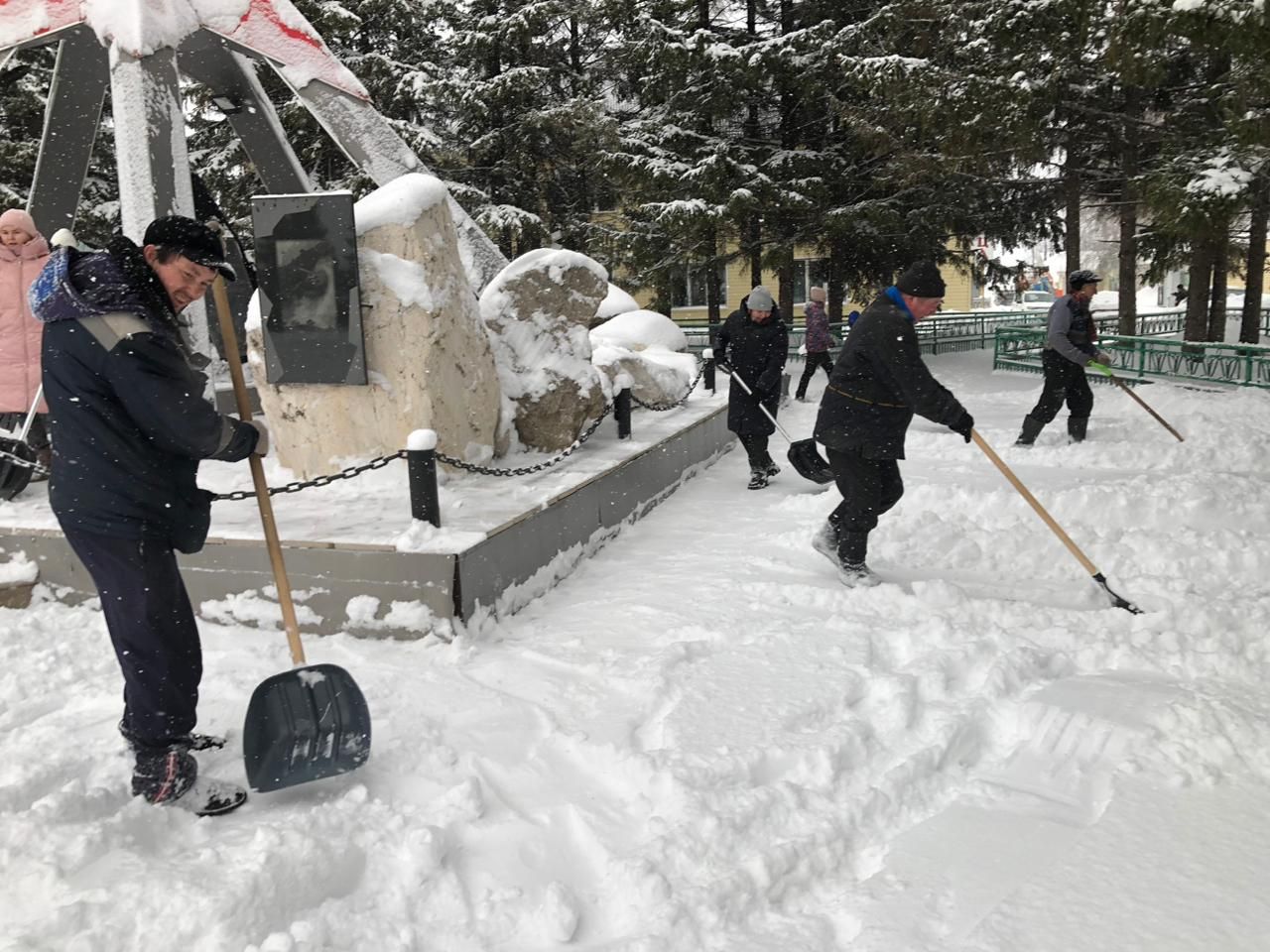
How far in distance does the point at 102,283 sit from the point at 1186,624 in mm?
4788

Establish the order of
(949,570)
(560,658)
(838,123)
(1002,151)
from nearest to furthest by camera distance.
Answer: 1. (560,658)
2. (949,570)
3. (1002,151)
4. (838,123)

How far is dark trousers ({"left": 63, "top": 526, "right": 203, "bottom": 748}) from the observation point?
9.39 ft

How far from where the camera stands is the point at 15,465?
5.44m

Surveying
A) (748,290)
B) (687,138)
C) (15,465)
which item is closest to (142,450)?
(15,465)

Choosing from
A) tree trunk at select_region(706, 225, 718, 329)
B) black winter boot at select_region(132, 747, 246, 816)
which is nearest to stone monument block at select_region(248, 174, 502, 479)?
black winter boot at select_region(132, 747, 246, 816)

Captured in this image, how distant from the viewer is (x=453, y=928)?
2543mm

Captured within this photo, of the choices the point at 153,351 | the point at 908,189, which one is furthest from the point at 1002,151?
the point at 153,351

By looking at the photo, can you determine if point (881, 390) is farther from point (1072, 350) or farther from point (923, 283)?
point (1072, 350)

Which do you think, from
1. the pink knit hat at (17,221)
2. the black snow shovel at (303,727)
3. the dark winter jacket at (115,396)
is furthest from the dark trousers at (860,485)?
the pink knit hat at (17,221)

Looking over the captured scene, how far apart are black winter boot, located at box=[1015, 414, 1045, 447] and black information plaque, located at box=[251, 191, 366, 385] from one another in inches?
258

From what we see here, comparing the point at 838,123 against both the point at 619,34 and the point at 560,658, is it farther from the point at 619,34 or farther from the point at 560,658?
the point at 560,658

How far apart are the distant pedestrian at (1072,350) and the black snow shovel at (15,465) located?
26.6 ft

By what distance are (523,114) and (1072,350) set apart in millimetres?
12975

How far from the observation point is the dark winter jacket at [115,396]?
2723mm
